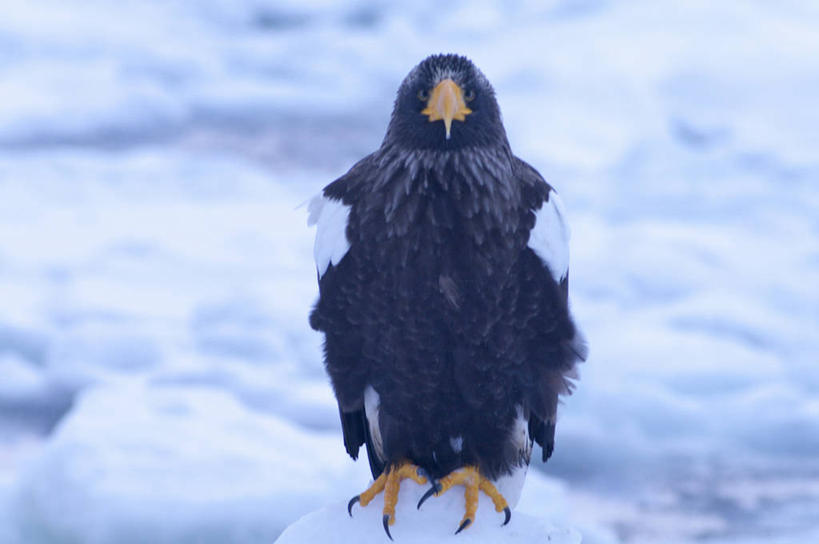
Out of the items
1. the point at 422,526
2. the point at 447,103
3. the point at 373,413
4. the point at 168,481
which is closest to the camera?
the point at 447,103

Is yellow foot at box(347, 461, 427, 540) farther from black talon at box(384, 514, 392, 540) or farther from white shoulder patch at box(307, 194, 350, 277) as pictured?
white shoulder patch at box(307, 194, 350, 277)

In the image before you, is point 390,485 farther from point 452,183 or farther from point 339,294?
point 452,183

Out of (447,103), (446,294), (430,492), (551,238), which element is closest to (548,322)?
(551,238)

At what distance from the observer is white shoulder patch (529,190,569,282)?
10.6 ft

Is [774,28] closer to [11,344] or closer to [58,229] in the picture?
[58,229]

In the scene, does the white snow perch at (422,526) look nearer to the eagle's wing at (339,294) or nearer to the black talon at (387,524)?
the black talon at (387,524)

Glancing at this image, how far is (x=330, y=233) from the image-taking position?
3320 millimetres

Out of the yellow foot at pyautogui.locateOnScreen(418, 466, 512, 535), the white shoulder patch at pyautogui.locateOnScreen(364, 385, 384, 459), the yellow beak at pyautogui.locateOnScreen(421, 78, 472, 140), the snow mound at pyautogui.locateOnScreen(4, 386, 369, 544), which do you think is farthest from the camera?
the snow mound at pyautogui.locateOnScreen(4, 386, 369, 544)

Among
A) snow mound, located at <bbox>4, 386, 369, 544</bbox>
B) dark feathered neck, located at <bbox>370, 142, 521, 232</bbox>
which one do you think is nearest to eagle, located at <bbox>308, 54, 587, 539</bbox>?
dark feathered neck, located at <bbox>370, 142, 521, 232</bbox>

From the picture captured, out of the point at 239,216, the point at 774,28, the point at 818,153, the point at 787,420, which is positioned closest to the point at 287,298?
the point at 239,216

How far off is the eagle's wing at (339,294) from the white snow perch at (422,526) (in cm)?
28

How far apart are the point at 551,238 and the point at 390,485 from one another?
0.85 metres

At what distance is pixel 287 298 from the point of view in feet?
27.8

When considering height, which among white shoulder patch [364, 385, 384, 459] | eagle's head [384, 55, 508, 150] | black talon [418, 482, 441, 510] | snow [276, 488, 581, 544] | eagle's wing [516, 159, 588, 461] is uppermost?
eagle's head [384, 55, 508, 150]
